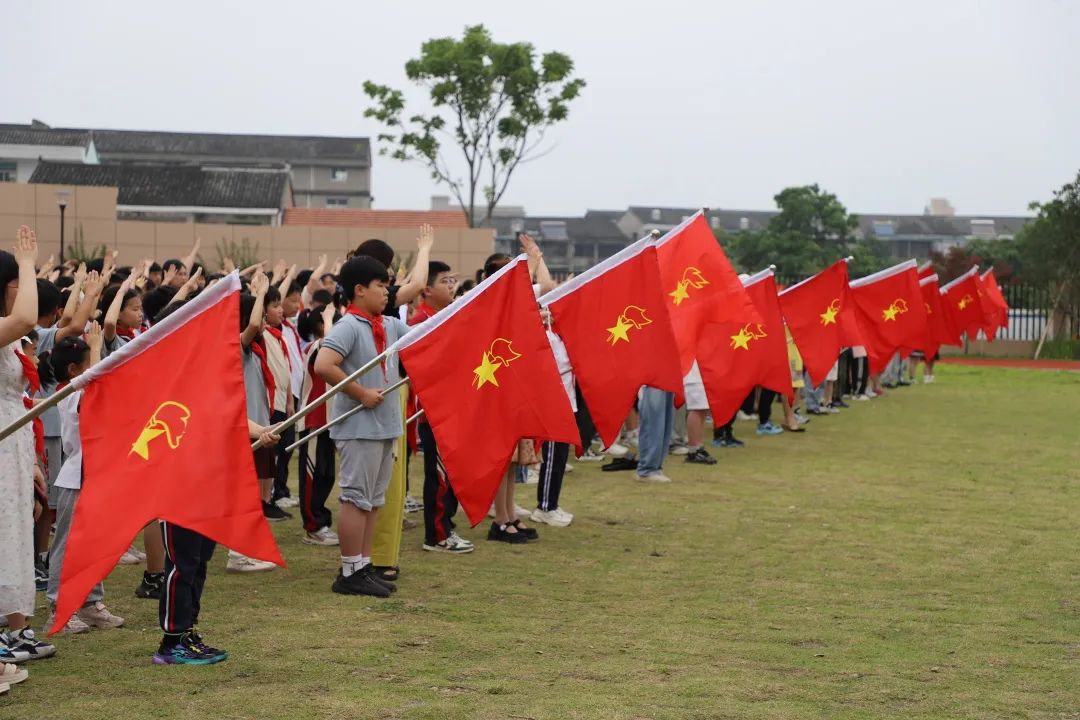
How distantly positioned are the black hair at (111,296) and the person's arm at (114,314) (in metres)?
0.04

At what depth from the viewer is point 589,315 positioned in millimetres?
8695

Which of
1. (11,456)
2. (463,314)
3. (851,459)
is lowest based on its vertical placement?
(851,459)

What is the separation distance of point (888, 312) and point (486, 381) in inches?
417

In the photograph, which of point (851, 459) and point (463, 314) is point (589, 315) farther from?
point (851, 459)

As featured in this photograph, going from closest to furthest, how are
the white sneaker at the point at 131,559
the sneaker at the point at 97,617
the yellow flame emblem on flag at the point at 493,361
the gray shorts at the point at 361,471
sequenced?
1. the sneaker at the point at 97,617
2. the yellow flame emblem on flag at the point at 493,361
3. the gray shorts at the point at 361,471
4. the white sneaker at the point at 131,559

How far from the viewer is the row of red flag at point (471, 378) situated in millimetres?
5082

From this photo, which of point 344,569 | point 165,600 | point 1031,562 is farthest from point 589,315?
point 165,600

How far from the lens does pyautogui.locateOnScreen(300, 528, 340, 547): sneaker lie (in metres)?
8.73

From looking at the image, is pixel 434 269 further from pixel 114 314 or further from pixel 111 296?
pixel 114 314

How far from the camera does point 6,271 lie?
5469 millimetres

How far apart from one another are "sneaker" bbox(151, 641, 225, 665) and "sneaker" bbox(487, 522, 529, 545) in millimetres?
3397

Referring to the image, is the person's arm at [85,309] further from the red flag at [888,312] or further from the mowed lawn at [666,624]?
the red flag at [888,312]

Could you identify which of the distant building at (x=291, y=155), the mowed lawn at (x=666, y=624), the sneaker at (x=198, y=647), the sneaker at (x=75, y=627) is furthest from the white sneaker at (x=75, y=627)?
the distant building at (x=291, y=155)

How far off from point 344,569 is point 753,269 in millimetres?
53229
